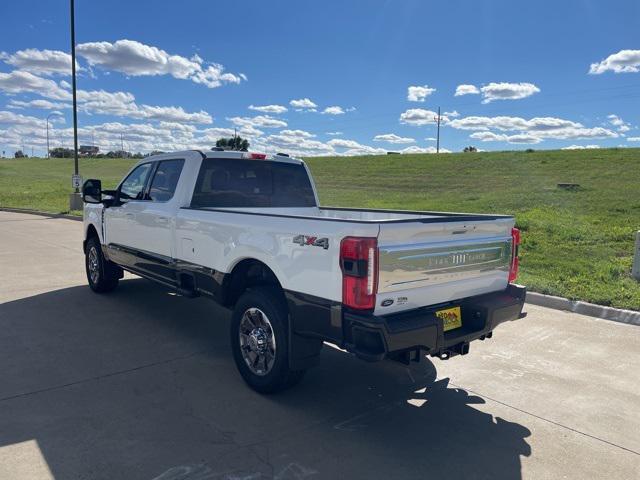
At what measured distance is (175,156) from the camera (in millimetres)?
5742

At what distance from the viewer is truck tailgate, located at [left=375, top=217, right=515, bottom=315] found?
3.47 metres

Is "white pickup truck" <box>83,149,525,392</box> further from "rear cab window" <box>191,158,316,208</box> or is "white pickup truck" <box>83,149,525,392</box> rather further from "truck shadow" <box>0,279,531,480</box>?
"truck shadow" <box>0,279,531,480</box>

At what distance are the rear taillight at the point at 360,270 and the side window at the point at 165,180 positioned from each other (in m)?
2.82

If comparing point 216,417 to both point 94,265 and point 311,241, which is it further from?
point 94,265

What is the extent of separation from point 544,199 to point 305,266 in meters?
17.4

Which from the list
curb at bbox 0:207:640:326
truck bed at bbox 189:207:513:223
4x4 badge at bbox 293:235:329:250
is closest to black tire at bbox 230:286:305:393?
4x4 badge at bbox 293:235:329:250

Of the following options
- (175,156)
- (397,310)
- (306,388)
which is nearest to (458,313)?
(397,310)

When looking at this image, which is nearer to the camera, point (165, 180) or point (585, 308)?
point (165, 180)

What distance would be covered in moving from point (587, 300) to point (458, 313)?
3872mm

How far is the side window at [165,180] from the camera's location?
5621 millimetres

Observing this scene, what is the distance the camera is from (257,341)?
425 centimetres

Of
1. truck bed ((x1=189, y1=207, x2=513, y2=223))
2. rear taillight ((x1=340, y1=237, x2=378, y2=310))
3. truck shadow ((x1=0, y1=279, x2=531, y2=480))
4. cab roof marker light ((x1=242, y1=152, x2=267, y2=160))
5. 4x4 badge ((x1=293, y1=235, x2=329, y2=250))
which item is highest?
cab roof marker light ((x1=242, y1=152, x2=267, y2=160))

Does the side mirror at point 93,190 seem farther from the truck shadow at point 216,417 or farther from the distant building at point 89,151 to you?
the distant building at point 89,151

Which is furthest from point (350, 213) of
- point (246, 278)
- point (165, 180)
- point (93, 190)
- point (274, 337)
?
point (93, 190)
